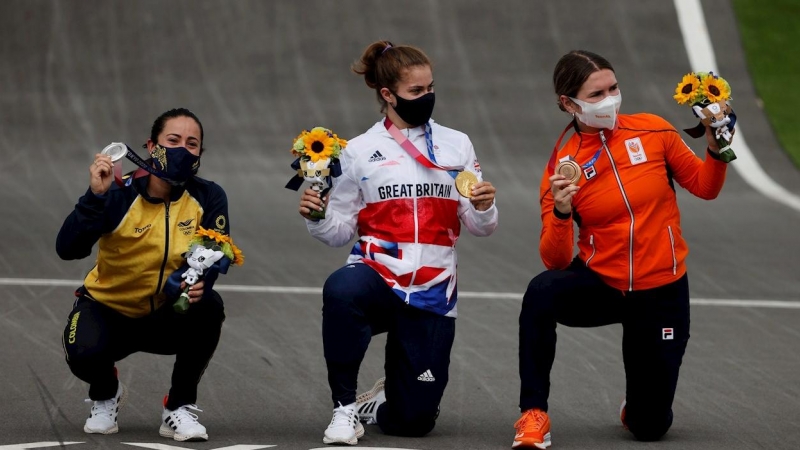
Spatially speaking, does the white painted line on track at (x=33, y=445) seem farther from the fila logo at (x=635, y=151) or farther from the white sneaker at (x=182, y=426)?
the fila logo at (x=635, y=151)

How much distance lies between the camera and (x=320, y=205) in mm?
6367

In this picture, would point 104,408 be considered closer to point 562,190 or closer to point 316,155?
point 316,155

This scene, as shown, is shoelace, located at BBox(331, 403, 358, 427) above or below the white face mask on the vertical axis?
below

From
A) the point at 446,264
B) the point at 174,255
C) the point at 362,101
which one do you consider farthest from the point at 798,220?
the point at 174,255

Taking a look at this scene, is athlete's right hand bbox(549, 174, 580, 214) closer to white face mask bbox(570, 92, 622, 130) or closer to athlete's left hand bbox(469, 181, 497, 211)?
athlete's left hand bbox(469, 181, 497, 211)

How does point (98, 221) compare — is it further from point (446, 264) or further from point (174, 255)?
point (446, 264)

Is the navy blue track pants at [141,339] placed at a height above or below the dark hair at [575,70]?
below

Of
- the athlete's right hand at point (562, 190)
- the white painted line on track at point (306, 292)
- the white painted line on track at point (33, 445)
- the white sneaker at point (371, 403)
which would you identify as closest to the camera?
the white painted line on track at point (33, 445)

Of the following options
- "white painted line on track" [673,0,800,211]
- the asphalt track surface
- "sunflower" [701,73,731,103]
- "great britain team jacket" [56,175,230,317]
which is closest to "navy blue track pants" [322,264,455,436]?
the asphalt track surface

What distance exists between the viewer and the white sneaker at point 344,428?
629 centimetres

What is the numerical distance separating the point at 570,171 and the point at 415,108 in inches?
35.2

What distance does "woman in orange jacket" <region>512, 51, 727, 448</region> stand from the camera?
21.2ft

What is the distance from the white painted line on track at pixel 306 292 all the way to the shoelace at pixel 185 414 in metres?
3.85

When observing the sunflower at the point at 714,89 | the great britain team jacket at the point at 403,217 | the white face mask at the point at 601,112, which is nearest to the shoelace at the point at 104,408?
the great britain team jacket at the point at 403,217
